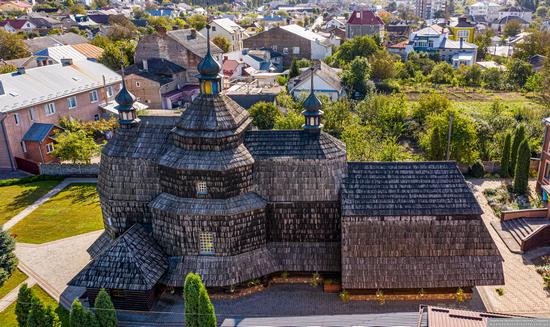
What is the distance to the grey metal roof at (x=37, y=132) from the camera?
44.8 m

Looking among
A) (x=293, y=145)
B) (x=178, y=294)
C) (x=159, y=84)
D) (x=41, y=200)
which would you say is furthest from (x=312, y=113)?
(x=159, y=84)

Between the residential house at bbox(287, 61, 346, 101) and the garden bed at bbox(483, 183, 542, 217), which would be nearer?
the garden bed at bbox(483, 183, 542, 217)

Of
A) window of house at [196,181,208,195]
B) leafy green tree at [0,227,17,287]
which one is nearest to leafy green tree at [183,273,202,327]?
window of house at [196,181,208,195]

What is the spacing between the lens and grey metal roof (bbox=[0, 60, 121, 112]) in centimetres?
4531

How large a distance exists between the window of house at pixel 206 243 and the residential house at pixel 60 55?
53192mm

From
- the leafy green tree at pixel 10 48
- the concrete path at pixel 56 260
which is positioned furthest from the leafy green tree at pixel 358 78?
the leafy green tree at pixel 10 48

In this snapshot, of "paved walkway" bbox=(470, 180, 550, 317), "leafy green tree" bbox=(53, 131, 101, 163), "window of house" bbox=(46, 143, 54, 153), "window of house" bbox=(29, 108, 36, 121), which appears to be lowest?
"paved walkway" bbox=(470, 180, 550, 317)

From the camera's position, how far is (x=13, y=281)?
2691cm

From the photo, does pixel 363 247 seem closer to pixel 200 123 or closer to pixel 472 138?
Result: pixel 200 123

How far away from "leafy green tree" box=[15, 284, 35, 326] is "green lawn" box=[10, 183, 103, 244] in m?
12.1

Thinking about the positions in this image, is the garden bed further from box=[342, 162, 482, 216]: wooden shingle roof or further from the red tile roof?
the red tile roof

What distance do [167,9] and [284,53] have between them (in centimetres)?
12220

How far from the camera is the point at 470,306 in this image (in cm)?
2359

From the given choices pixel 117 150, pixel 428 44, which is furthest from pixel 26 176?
pixel 428 44
